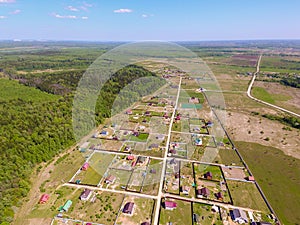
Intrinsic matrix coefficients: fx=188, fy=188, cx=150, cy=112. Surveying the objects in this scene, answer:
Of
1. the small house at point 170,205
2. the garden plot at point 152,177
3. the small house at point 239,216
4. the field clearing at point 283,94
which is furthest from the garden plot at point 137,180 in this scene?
the field clearing at point 283,94

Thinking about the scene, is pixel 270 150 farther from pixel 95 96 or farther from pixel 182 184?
pixel 95 96

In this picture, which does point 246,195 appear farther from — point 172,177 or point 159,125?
point 159,125

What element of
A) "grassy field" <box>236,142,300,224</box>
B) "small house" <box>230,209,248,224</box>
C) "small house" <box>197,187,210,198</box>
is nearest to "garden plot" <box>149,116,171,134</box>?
"grassy field" <box>236,142,300,224</box>

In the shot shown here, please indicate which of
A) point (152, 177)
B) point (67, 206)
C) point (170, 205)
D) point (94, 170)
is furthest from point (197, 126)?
point (67, 206)

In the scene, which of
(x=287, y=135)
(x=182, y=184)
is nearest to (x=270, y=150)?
(x=287, y=135)

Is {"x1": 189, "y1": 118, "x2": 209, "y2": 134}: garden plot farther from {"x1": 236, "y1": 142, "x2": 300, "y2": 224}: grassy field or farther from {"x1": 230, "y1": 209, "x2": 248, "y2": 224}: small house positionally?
{"x1": 230, "y1": 209, "x2": 248, "y2": 224}: small house
